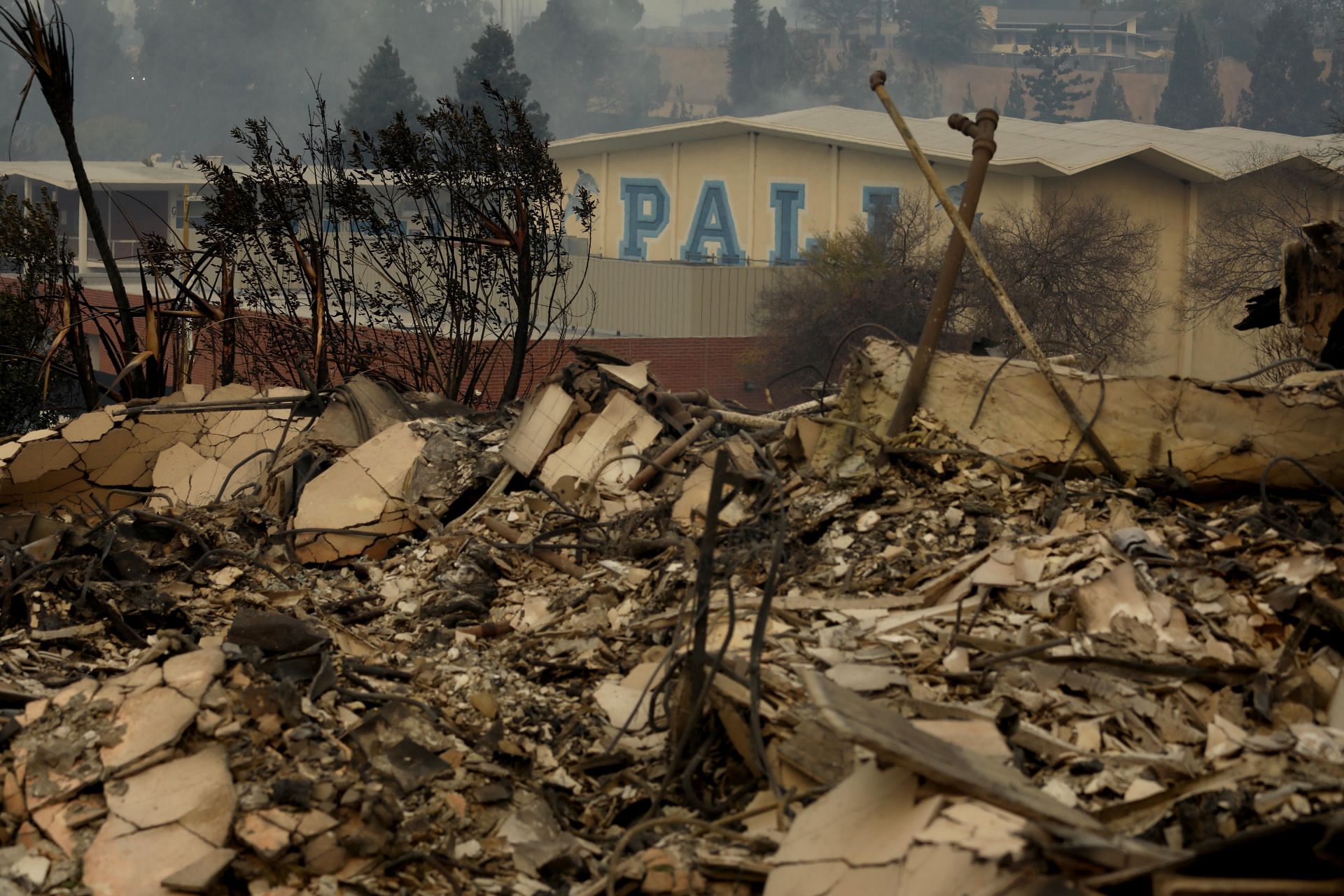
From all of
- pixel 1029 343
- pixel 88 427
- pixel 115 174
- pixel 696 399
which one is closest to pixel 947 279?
pixel 1029 343

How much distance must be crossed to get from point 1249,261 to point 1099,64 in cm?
9062

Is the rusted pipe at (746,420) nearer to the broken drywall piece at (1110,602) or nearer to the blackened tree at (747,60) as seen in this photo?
the broken drywall piece at (1110,602)

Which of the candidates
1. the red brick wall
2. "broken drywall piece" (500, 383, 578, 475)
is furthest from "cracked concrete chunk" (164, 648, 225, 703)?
the red brick wall

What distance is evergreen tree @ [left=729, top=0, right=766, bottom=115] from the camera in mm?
92000

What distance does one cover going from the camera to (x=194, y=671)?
375cm

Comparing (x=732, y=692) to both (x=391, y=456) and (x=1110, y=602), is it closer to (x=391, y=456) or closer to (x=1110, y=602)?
(x=1110, y=602)

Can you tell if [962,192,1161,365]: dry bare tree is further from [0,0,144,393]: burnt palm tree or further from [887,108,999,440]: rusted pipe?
[887,108,999,440]: rusted pipe

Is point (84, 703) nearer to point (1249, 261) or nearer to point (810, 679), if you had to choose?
point (810, 679)

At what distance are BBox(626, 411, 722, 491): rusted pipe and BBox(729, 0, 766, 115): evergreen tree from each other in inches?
3485

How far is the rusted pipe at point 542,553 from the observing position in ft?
18.7

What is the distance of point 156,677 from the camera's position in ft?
12.3

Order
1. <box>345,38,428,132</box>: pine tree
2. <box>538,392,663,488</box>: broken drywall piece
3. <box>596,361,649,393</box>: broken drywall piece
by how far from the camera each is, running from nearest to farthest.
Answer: <box>538,392,663,488</box>: broken drywall piece < <box>596,361,649,393</box>: broken drywall piece < <box>345,38,428,132</box>: pine tree

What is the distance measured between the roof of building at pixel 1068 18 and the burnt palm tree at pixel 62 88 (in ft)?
384

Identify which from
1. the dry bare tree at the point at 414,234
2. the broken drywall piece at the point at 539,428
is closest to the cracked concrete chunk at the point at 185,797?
the broken drywall piece at the point at 539,428
